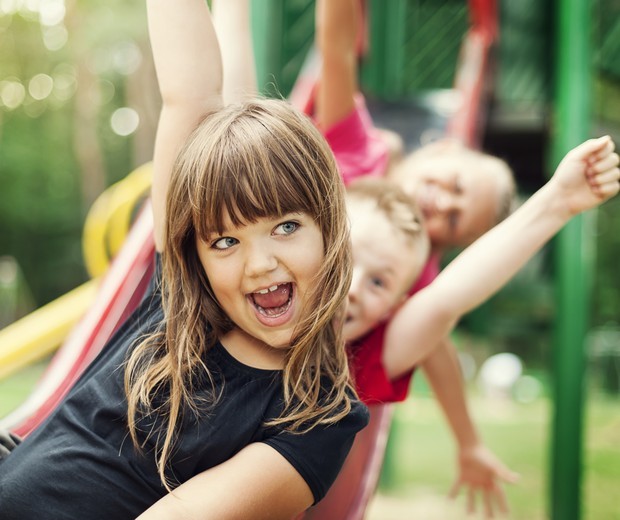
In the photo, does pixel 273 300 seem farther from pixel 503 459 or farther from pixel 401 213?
pixel 503 459

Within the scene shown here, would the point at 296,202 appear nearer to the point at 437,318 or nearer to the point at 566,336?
the point at 437,318

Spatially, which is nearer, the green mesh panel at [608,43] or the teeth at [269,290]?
the teeth at [269,290]

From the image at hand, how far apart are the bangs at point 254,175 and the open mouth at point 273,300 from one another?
0.11 m

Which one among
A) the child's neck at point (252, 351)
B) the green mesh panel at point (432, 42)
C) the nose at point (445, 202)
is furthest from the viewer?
the green mesh panel at point (432, 42)

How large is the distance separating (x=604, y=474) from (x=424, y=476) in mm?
897

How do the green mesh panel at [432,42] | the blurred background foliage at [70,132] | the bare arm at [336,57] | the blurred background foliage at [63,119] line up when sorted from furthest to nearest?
the blurred background foliage at [63,119] → the blurred background foliage at [70,132] → the green mesh panel at [432,42] → the bare arm at [336,57]

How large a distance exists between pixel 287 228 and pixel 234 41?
0.70 metres

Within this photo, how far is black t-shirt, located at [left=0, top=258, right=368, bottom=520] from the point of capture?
1.19 metres

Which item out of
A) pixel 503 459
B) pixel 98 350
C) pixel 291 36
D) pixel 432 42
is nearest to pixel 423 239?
pixel 98 350

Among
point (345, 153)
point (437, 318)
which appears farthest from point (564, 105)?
point (437, 318)

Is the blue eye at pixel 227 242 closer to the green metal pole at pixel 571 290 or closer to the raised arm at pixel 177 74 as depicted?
the raised arm at pixel 177 74

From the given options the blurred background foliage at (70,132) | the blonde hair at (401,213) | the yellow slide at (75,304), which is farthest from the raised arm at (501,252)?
the blurred background foliage at (70,132)

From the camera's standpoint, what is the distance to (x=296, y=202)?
1165 mm

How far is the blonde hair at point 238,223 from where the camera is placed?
114cm
